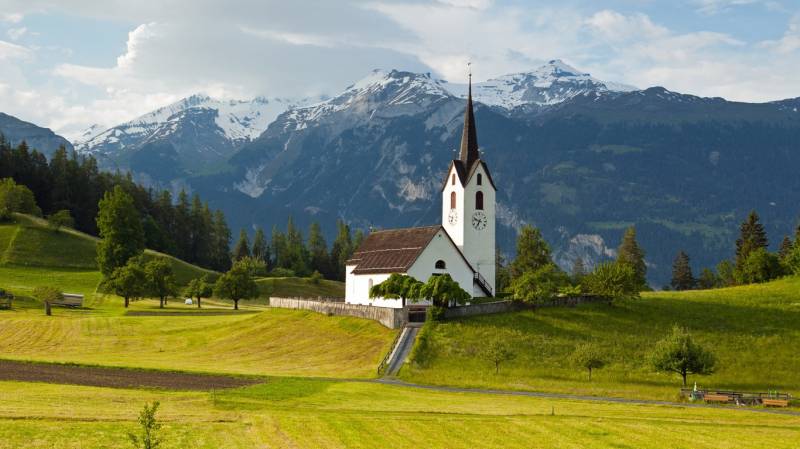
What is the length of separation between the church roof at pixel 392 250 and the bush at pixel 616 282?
55.3 feet

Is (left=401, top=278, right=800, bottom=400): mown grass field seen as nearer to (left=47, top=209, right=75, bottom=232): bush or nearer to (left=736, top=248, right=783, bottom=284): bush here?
(left=736, top=248, right=783, bottom=284): bush

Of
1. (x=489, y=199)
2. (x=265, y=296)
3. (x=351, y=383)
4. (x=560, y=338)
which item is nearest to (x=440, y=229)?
(x=489, y=199)

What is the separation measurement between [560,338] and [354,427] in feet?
127

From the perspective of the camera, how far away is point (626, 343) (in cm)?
7100

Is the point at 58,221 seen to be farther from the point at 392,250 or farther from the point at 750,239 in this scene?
the point at 750,239

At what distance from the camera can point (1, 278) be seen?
12600cm

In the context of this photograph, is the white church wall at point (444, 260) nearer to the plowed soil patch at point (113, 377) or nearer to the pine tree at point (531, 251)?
the plowed soil patch at point (113, 377)

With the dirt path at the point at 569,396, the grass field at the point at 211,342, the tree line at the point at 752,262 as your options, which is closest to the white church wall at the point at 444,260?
the grass field at the point at 211,342

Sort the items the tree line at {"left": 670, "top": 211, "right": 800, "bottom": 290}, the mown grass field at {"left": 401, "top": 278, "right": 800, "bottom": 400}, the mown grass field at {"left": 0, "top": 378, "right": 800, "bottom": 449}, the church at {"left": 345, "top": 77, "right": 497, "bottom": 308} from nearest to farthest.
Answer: the mown grass field at {"left": 0, "top": 378, "right": 800, "bottom": 449} → the mown grass field at {"left": 401, "top": 278, "right": 800, "bottom": 400} → the church at {"left": 345, "top": 77, "right": 497, "bottom": 308} → the tree line at {"left": 670, "top": 211, "right": 800, "bottom": 290}

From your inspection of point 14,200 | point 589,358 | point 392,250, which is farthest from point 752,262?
point 14,200

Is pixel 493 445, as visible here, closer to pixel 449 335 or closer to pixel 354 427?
pixel 354 427

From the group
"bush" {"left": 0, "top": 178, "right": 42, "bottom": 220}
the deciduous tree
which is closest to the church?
the deciduous tree

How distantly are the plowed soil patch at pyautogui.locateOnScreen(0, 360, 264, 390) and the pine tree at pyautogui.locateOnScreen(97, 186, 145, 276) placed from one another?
232ft

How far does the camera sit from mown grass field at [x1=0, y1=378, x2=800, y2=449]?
32562mm
